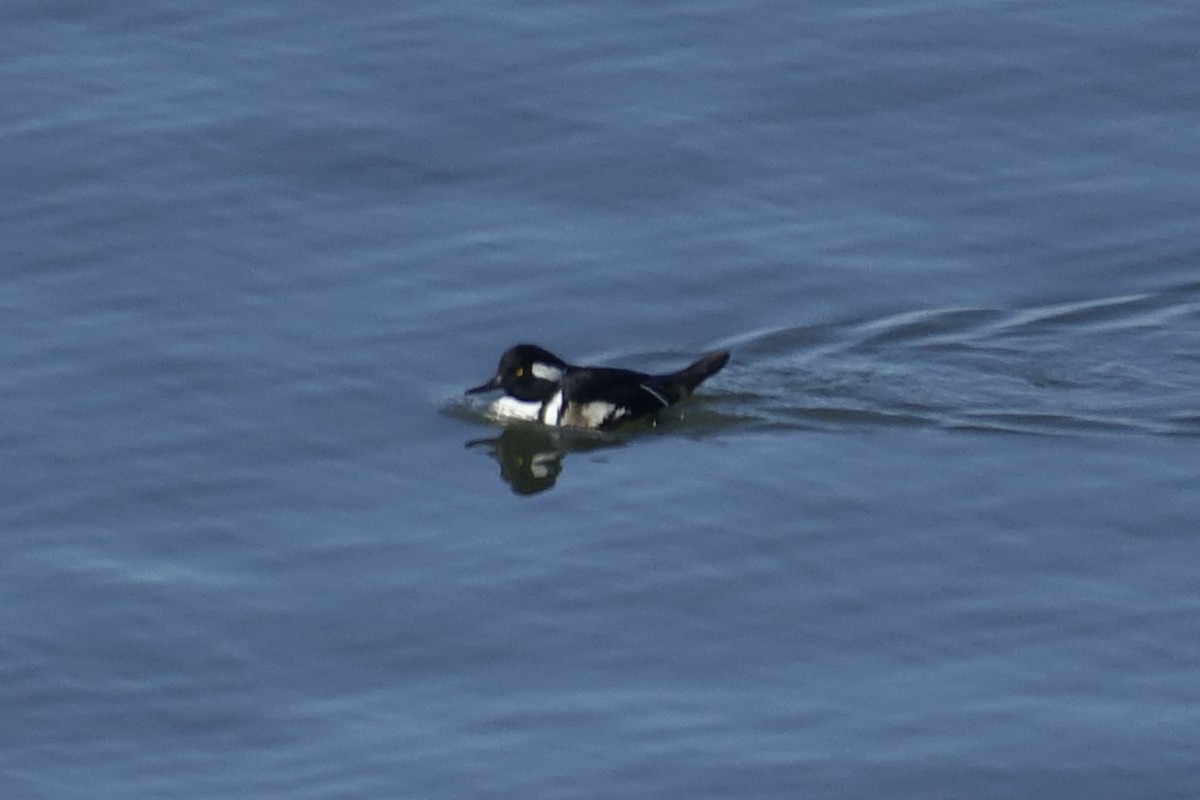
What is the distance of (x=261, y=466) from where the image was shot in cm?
1603

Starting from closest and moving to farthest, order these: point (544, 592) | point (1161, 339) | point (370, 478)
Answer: point (544, 592) < point (370, 478) < point (1161, 339)

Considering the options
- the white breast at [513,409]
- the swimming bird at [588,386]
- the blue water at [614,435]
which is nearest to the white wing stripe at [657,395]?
the swimming bird at [588,386]

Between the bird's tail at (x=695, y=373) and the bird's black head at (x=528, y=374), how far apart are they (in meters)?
0.64

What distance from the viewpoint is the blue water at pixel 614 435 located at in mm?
12797

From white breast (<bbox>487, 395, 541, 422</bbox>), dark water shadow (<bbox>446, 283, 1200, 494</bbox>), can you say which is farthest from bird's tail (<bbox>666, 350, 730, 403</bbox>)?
white breast (<bbox>487, 395, 541, 422</bbox>)

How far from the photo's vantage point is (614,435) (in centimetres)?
1694

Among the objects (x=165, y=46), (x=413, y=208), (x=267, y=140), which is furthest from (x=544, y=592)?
(x=165, y=46)

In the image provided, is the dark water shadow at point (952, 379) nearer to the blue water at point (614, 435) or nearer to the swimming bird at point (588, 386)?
the blue water at point (614, 435)

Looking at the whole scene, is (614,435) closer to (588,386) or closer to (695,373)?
(588,386)

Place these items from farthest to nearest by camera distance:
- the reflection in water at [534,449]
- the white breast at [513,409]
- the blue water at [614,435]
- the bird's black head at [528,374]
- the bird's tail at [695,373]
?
the white breast at [513,409]
the bird's tail at [695,373]
the bird's black head at [528,374]
the reflection in water at [534,449]
the blue water at [614,435]

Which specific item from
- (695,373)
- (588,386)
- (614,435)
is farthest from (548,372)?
(695,373)

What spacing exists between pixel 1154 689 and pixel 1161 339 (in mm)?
4723

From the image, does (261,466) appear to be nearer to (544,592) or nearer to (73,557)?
(73,557)

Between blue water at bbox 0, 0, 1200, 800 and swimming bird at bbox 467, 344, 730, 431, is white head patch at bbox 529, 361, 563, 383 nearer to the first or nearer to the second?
swimming bird at bbox 467, 344, 730, 431
